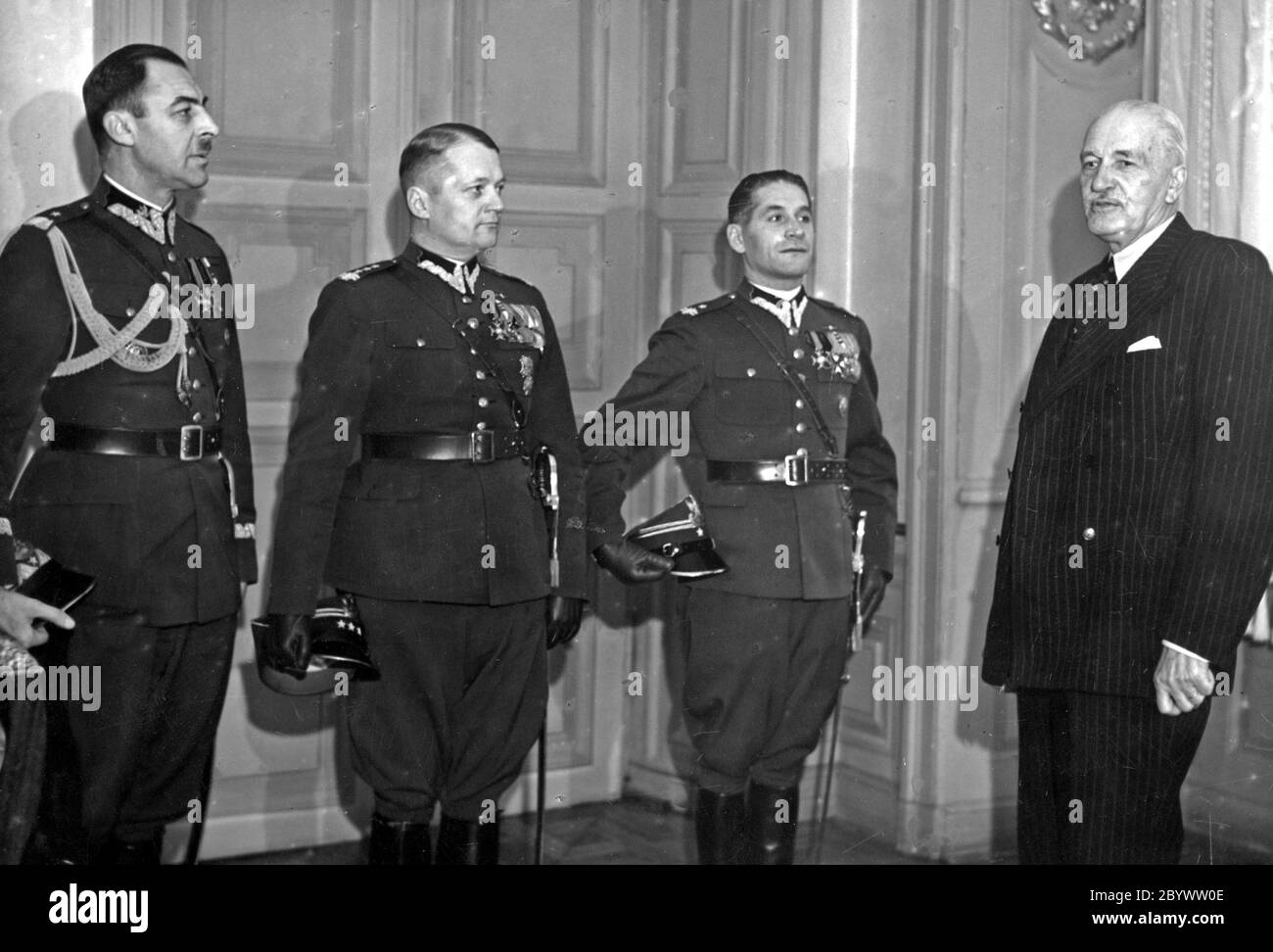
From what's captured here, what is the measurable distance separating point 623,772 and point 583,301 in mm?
1265

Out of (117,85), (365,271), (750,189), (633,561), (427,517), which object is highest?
(117,85)

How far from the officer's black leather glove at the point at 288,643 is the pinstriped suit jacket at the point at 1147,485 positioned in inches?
50.8

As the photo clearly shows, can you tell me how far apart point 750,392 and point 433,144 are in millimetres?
859

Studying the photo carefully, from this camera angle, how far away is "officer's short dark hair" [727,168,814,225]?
11.0ft

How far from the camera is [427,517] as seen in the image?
2967 millimetres

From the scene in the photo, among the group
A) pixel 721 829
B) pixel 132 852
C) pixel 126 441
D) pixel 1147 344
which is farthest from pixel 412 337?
pixel 1147 344

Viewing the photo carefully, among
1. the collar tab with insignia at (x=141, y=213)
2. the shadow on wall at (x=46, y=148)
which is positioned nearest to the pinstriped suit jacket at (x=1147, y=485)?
the collar tab with insignia at (x=141, y=213)

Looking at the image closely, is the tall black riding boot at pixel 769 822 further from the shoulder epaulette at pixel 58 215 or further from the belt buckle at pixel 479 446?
the shoulder epaulette at pixel 58 215

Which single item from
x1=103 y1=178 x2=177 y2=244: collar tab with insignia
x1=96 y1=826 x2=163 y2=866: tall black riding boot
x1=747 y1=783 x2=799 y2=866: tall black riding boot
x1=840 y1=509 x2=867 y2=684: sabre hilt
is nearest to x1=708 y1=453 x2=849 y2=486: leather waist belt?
x1=840 y1=509 x2=867 y2=684: sabre hilt

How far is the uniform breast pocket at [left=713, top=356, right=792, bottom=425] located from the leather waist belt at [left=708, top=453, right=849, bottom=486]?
0.29ft

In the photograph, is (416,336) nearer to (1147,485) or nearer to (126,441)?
Result: (126,441)

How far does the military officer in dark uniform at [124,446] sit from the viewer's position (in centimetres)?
277
